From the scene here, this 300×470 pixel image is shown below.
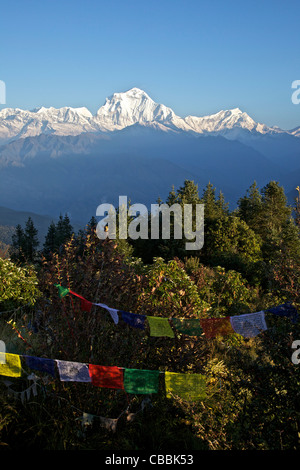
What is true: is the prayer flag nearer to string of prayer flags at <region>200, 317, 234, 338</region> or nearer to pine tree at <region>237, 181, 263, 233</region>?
string of prayer flags at <region>200, 317, 234, 338</region>

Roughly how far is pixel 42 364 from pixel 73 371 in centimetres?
38

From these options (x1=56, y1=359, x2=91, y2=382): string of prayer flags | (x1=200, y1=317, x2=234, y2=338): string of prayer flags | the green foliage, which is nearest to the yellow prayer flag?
(x1=56, y1=359, x2=91, y2=382): string of prayer flags

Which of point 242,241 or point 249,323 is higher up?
point 242,241

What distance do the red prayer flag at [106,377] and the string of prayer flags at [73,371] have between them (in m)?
0.06

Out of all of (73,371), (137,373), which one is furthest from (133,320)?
(73,371)

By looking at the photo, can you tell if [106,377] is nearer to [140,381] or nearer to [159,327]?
[140,381]

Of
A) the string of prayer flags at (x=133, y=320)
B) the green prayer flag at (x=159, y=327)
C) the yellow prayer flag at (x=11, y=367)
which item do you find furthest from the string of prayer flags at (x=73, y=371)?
the green prayer flag at (x=159, y=327)

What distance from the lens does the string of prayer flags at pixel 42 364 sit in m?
Result: 3.84

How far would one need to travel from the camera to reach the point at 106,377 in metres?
3.81

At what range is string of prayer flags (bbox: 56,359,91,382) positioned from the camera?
376 cm

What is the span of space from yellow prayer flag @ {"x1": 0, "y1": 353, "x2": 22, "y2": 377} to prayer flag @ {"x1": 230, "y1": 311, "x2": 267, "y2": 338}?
2.56 metres
